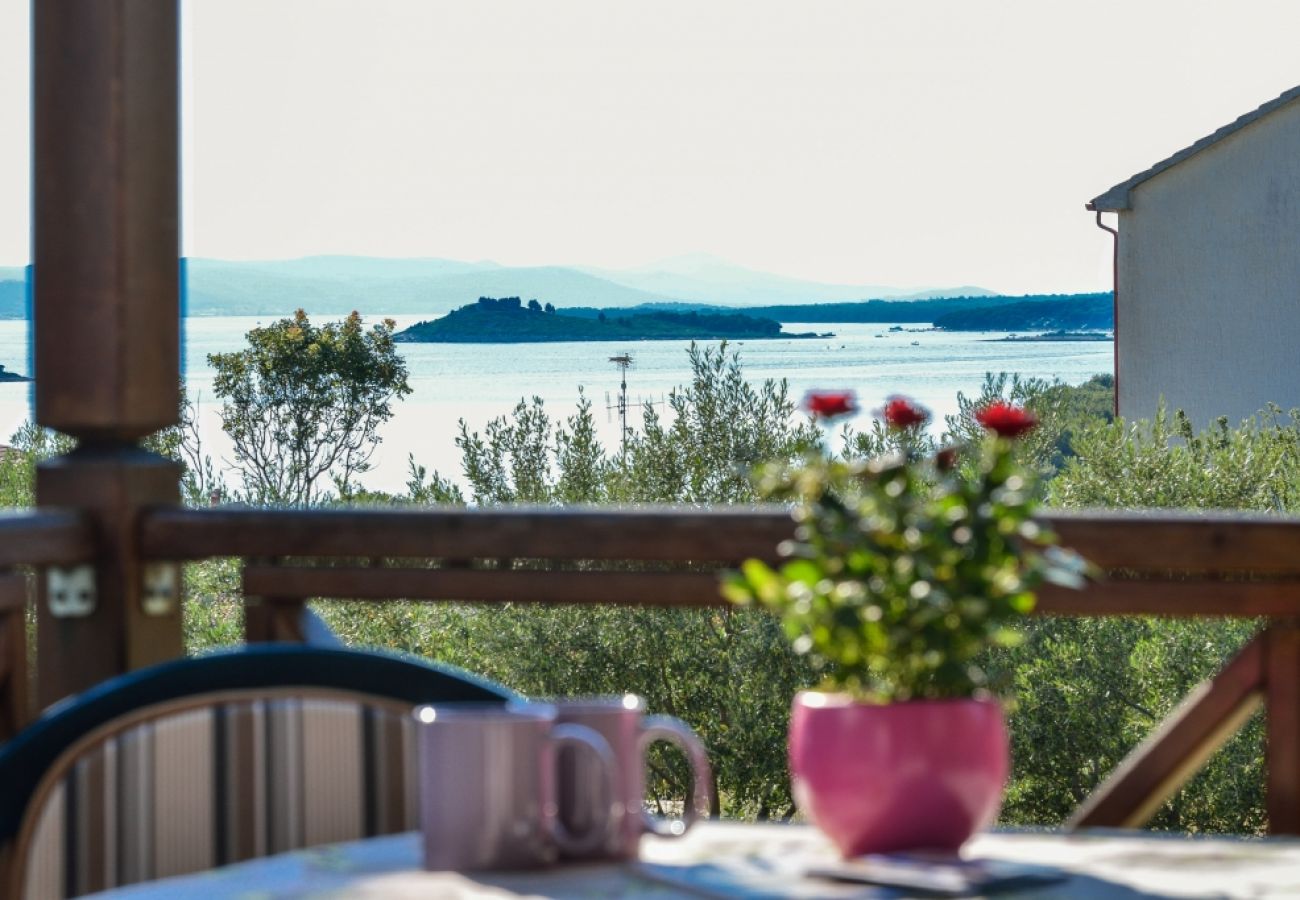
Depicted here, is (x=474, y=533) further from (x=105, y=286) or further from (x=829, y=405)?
(x=829, y=405)

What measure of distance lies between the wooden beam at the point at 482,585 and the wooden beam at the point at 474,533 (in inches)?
1.3

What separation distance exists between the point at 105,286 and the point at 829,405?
1.51 meters

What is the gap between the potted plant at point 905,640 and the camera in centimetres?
114

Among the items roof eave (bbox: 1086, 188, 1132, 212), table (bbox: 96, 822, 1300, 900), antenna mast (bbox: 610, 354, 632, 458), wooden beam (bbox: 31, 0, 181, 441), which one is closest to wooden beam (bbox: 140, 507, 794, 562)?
wooden beam (bbox: 31, 0, 181, 441)

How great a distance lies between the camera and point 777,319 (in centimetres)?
3319

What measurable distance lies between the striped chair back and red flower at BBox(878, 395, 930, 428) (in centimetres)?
56

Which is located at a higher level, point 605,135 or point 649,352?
point 605,135

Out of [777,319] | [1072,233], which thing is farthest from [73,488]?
[1072,233]

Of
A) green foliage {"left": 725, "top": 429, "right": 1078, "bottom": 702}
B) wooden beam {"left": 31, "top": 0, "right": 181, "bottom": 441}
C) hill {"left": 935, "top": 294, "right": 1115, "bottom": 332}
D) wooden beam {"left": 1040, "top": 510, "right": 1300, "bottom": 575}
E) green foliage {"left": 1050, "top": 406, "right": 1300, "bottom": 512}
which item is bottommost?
green foliage {"left": 1050, "top": 406, "right": 1300, "bottom": 512}

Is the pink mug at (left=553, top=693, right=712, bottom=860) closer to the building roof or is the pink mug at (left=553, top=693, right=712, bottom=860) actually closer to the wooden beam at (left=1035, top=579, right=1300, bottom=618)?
the wooden beam at (left=1035, top=579, right=1300, bottom=618)

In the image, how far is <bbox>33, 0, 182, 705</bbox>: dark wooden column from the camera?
95.8 inches

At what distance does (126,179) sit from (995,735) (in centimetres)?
173

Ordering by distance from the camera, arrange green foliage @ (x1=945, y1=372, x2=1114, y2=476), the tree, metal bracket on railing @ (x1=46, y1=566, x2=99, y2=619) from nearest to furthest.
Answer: metal bracket on railing @ (x1=46, y1=566, x2=99, y2=619), green foliage @ (x1=945, y1=372, x2=1114, y2=476), the tree

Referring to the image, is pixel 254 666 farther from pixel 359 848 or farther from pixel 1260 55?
pixel 1260 55
